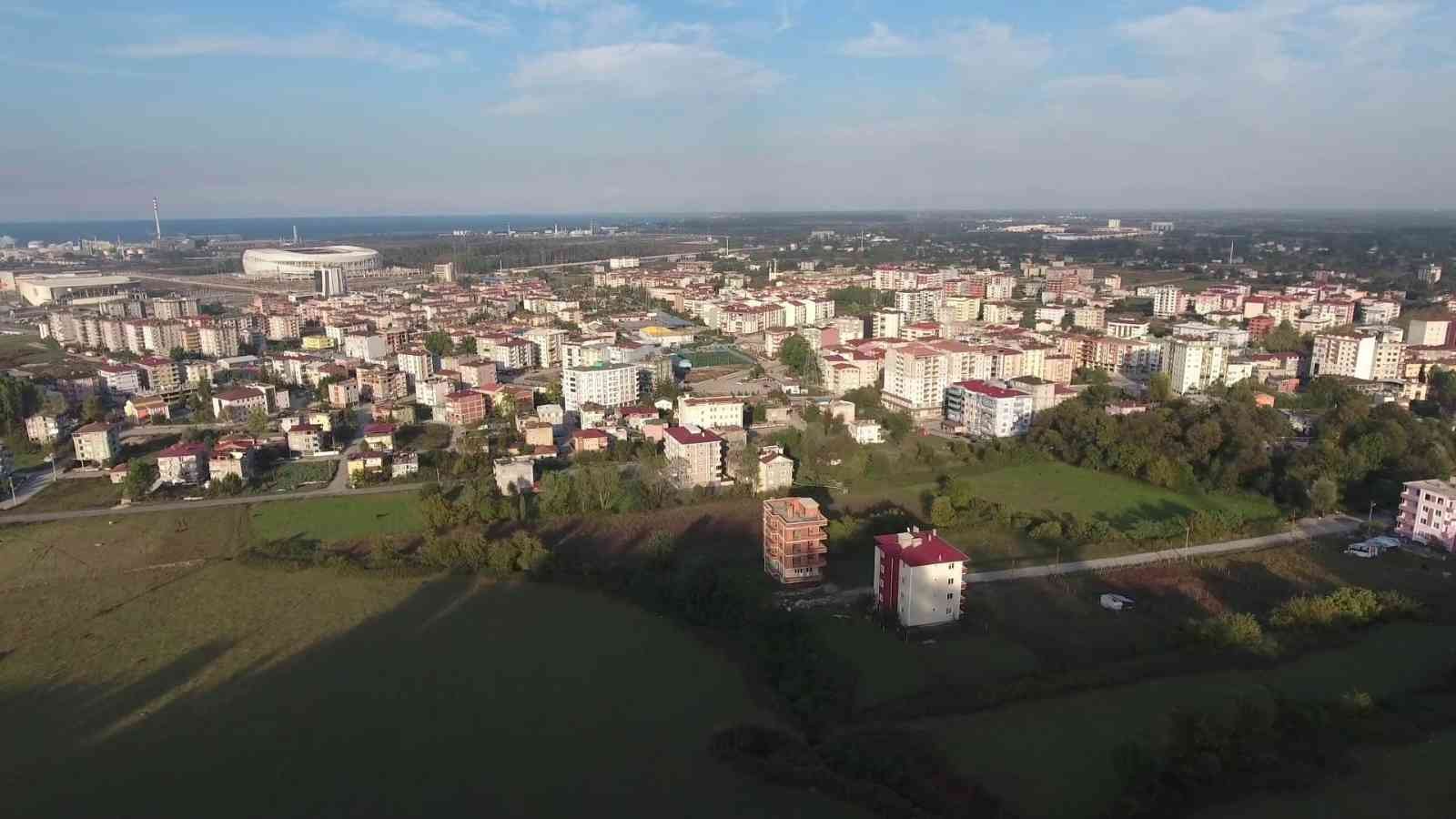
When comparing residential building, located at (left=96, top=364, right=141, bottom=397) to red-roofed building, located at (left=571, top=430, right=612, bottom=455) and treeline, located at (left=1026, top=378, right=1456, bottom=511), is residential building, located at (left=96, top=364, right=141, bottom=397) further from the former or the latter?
treeline, located at (left=1026, top=378, right=1456, bottom=511)

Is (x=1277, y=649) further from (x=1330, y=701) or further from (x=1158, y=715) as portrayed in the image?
(x=1158, y=715)

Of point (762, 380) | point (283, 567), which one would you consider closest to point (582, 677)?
point (283, 567)

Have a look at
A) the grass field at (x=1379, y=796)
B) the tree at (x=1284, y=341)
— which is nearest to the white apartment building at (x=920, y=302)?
the tree at (x=1284, y=341)

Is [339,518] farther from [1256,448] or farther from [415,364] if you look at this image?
[1256,448]

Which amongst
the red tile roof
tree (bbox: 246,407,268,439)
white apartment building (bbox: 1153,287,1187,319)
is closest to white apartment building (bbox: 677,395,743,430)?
tree (bbox: 246,407,268,439)

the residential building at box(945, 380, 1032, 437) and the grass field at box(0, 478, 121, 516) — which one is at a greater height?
the residential building at box(945, 380, 1032, 437)

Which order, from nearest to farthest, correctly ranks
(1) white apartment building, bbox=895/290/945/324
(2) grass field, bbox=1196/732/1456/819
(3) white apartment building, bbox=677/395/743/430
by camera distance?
(2) grass field, bbox=1196/732/1456/819
(3) white apartment building, bbox=677/395/743/430
(1) white apartment building, bbox=895/290/945/324

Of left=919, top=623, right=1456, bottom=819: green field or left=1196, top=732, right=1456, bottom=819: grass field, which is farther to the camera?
left=919, top=623, right=1456, bottom=819: green field
